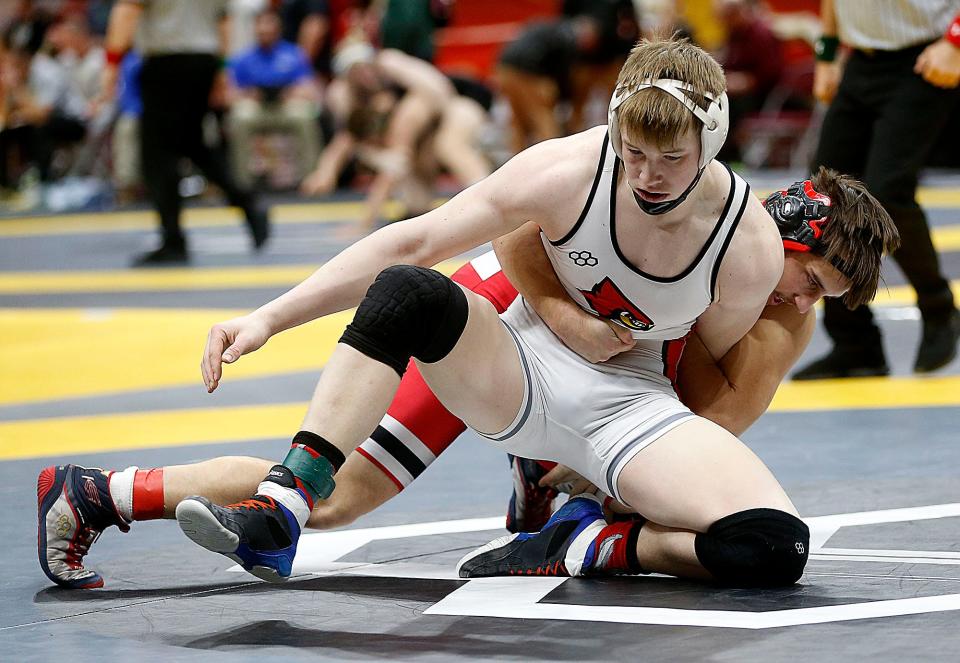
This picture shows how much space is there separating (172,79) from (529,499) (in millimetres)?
6167

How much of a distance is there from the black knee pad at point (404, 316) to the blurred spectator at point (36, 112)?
12.6 metres

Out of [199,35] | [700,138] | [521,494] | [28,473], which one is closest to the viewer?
[700,138]

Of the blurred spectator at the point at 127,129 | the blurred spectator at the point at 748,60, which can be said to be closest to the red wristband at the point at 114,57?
the blurred spectator at the point at 127,129

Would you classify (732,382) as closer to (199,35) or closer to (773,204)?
(773,204)

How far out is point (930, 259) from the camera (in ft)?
17.1

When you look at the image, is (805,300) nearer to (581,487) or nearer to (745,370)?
(745,370)

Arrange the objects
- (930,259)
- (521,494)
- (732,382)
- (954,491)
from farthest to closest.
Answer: (930,259) → (954,491) → (521,494) → (732,382)

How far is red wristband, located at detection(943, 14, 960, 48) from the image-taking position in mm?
4949

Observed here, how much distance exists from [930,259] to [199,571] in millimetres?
2987

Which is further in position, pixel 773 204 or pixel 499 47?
pixel 499 47

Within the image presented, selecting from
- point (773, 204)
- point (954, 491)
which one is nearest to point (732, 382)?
point (773, 204)

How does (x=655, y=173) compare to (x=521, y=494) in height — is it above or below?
above

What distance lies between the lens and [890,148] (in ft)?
16.6

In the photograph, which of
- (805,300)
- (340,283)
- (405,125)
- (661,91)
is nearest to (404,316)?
(340,283)
